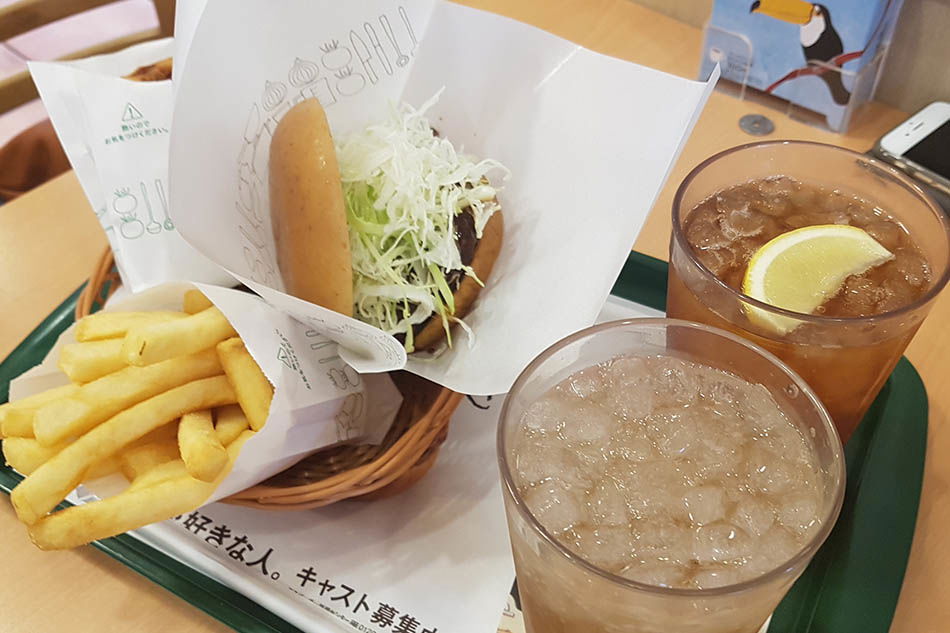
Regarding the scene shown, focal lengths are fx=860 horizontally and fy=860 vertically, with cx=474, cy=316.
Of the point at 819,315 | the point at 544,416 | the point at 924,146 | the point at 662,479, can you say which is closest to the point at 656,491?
the point at 662,479

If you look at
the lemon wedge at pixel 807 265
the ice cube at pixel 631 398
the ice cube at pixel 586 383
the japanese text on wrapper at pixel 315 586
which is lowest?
the japanese text on wrapper at pixel 315 586

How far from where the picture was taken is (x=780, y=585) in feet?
2.11

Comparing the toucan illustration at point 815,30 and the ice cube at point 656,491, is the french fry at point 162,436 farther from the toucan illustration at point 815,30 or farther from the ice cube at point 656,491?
the toucan illustration at point 815,30

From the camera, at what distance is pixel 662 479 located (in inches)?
27.6

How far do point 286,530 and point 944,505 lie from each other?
0.77m

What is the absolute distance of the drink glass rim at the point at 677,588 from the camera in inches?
23.9

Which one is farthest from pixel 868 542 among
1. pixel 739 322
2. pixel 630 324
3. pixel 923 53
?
pixel 923 53

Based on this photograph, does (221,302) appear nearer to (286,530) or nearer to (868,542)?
(286,530)

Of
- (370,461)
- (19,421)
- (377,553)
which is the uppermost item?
(19,421)

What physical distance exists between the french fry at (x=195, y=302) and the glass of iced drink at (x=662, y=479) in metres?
0.43

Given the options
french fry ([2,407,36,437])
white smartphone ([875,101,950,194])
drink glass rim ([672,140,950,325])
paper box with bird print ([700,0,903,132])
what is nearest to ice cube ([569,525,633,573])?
Result: drink glass rim ([672,140,950,325])

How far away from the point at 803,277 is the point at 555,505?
1.22ft

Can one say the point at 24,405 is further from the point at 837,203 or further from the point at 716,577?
the point at 837,203

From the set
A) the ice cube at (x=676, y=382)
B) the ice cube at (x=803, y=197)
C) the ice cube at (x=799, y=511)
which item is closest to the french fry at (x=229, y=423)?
the ice cube at (x=676, y=382)
